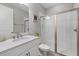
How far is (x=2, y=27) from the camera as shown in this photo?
1457 millimetres

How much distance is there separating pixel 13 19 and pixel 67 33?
63.8 inches

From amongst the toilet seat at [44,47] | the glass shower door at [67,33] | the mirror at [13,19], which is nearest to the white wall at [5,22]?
the mirror at [13,19]

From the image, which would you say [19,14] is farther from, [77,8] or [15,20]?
[77,8]

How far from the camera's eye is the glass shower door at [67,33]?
7.61 feet

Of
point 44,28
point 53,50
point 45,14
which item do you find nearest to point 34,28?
point 44,28

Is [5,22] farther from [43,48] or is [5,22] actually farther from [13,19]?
[43,48]

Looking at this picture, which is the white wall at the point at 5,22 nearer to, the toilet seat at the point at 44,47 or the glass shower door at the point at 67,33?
the toilet seat at the point at 44,47

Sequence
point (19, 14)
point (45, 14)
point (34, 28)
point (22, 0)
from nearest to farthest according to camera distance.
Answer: point (22, 0)
point (19, 14)
point (45, 14)
point (34, 28)

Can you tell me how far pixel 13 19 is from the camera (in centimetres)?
178

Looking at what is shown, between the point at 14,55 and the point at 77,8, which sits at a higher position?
the point at 77,8

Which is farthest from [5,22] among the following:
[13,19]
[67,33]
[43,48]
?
[67,33]

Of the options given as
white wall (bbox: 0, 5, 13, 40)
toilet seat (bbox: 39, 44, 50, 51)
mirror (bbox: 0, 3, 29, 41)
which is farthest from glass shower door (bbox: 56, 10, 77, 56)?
white wall (bbox: 0, 5, 13, 40)

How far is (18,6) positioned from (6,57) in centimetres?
125

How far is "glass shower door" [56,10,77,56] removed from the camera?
232 cm
